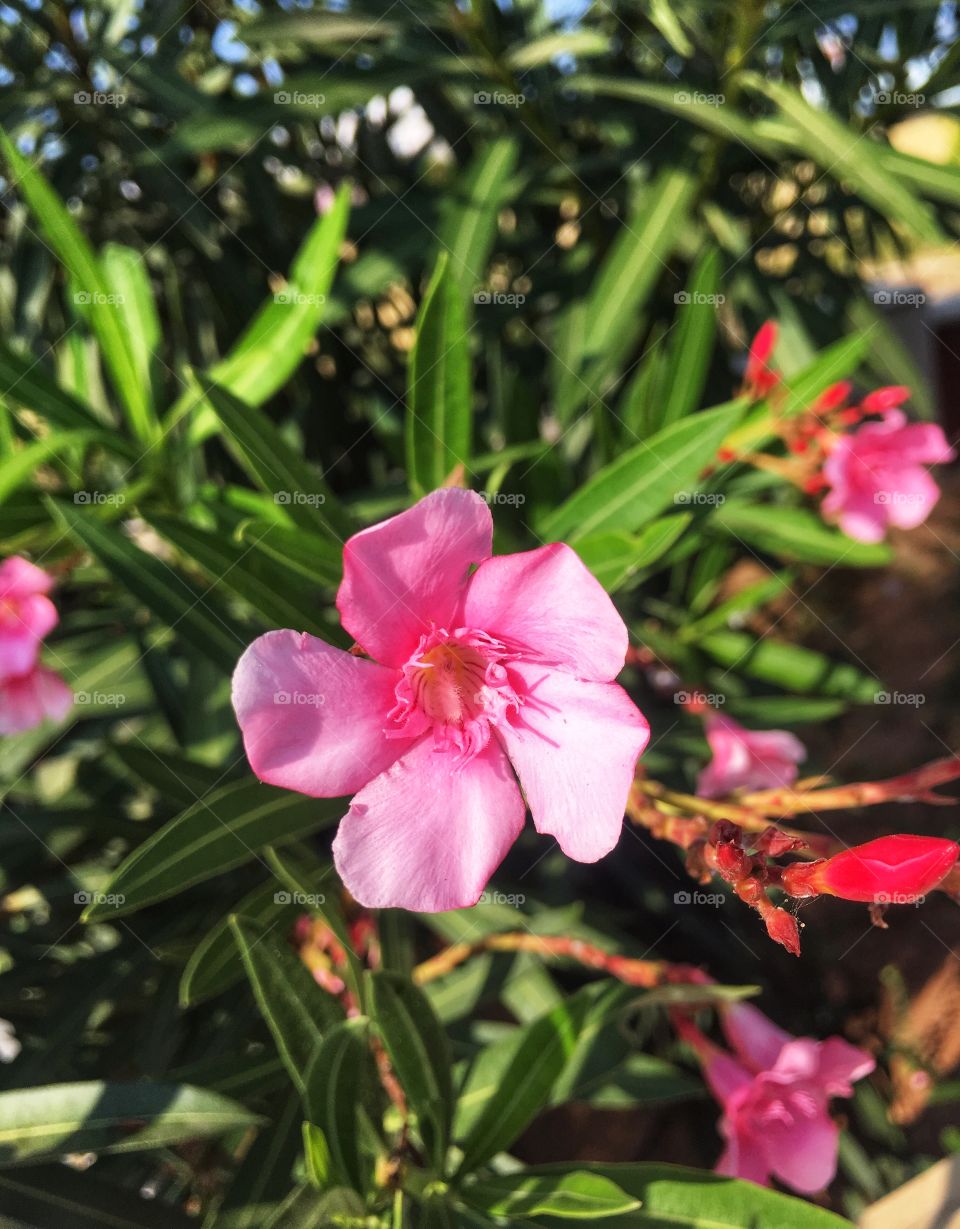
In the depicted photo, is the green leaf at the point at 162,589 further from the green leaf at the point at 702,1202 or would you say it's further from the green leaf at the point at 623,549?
the green leaf at the point at 702,1202

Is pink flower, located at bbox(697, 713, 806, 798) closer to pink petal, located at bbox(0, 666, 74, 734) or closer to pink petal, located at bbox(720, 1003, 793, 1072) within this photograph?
pink petal, located at bbox(720, 1003, 793, 1072)

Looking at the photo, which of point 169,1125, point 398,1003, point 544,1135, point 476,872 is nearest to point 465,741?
point 476,872

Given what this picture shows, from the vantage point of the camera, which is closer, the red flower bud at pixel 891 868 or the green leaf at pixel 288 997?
the red flower bud at pixel 891 868

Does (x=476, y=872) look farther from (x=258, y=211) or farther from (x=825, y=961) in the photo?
(x=825, y=961)

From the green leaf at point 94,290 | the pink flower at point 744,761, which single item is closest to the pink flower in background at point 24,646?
the green leaf at point 94,290

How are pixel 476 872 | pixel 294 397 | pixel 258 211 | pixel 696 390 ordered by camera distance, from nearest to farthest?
1. pixel 476 872
2. pixel 696 390
3. pixel 258 211
4. pixel 294 397

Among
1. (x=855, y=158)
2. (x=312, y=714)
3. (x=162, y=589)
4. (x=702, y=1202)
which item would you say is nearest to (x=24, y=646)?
(x=162, y=589)

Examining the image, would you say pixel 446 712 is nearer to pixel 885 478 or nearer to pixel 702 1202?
pixel 702 1202
